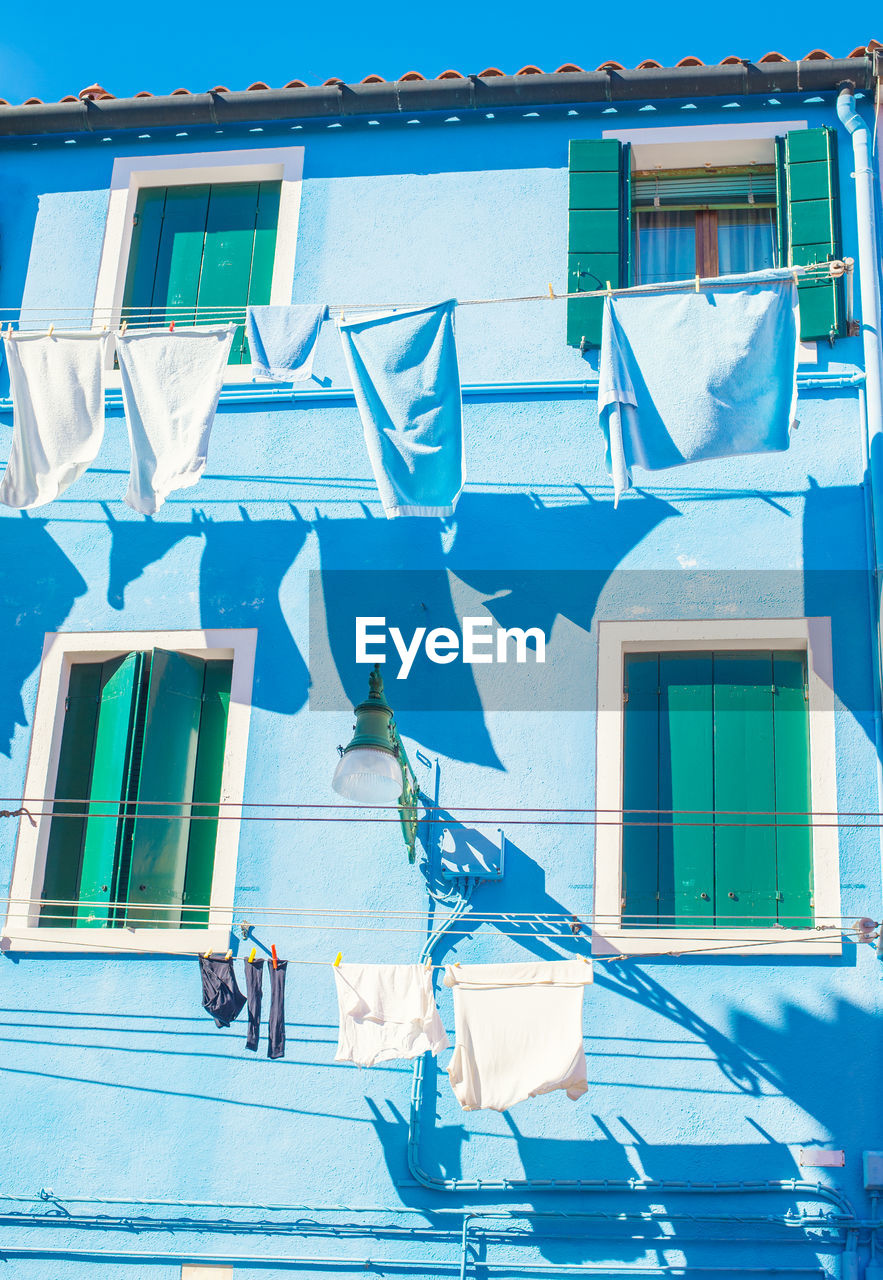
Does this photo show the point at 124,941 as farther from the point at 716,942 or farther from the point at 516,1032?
the point at 716,942

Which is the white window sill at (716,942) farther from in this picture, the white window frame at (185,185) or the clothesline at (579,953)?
the white window frame at (185,185)

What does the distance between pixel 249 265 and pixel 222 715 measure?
3.41 meters

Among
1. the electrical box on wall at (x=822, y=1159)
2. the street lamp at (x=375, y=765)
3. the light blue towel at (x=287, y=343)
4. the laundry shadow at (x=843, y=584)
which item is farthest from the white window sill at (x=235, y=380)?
the electrical box on wall at (x=822, y=1159)

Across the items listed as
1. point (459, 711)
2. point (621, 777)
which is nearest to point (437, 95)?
point (459, 711)

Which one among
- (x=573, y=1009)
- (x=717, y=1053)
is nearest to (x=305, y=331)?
(x=573, y=1009)

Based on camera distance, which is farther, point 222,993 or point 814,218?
point 814,218

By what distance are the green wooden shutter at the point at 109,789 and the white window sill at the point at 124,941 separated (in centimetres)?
13

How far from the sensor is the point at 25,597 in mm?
9961

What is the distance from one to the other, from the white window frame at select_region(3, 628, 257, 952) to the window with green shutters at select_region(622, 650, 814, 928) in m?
2.40

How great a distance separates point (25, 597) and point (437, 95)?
460 centimetres

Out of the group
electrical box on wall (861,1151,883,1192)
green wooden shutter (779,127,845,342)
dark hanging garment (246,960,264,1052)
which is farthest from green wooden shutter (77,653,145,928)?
green wooden shutter (779,127,845,342)

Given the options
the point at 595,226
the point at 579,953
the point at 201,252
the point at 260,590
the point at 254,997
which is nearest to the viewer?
the point at 254,997

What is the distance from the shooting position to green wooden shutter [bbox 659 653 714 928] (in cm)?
871

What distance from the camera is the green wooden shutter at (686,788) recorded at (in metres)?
8.71
